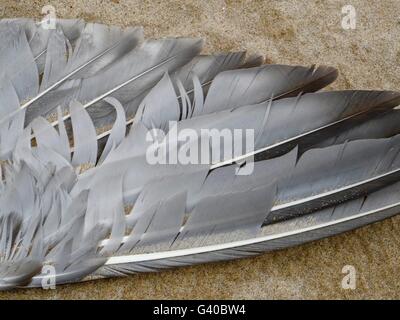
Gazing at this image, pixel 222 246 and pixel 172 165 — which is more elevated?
pixel 172 165

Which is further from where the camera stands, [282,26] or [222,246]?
[282,26]

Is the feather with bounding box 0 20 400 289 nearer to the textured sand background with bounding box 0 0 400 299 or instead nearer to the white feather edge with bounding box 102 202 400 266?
the white feather edge with bounding box 102 202 400 266

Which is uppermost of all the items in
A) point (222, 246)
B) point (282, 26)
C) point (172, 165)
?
point (282, 26)

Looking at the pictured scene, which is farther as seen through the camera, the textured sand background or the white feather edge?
the textured sand background

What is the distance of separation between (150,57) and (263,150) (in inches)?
12.0

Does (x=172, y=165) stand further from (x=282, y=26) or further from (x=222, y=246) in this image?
(x=282, y=26)

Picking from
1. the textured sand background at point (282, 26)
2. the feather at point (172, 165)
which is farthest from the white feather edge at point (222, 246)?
the textured sand background at point (282, 26)

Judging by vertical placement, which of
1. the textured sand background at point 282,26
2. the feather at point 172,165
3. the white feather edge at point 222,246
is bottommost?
the white feather edge at point 222,246

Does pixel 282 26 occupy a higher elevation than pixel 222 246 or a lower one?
higher

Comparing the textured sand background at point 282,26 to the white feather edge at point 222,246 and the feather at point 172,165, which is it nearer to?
the feather at point 172,165

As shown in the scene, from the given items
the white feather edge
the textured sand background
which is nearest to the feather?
the white feather edge

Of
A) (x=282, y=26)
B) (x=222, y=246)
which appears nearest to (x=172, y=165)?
(x=222, y=246)

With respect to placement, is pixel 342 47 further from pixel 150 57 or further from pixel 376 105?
pixel 150 57

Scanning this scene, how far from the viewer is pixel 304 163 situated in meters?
→ 1.04
